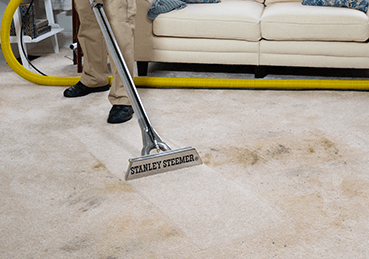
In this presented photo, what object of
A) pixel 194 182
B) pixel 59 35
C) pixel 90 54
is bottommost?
pixel 194 182

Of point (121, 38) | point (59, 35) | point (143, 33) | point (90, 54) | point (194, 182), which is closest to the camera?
point (194, 182)

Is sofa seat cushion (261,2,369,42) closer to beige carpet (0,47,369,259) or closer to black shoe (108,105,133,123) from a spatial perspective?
beige carpet (0,47,369,259)

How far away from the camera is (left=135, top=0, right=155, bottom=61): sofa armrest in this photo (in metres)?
2.46

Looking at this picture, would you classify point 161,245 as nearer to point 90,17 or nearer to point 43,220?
point 43,220

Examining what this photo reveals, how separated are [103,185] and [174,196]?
257 mm

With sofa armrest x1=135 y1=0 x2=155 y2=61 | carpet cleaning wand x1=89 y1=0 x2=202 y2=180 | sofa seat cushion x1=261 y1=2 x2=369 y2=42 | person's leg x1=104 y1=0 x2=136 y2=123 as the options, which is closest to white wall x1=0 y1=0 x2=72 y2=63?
sofa armrest x1=135 y1=0 x2=155 y2=61

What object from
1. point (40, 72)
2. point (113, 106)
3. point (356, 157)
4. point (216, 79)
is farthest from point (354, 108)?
point (40, 72)

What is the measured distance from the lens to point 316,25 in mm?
2357

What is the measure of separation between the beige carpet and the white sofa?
364 mm

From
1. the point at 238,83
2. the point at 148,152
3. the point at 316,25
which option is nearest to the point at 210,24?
the point at 238,83

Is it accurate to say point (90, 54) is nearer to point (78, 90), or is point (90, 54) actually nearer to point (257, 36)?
point (78, 90)

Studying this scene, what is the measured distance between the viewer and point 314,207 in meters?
1.25

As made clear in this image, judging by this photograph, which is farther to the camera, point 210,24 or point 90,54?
point 210,24

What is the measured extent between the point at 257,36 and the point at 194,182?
1342 mm
